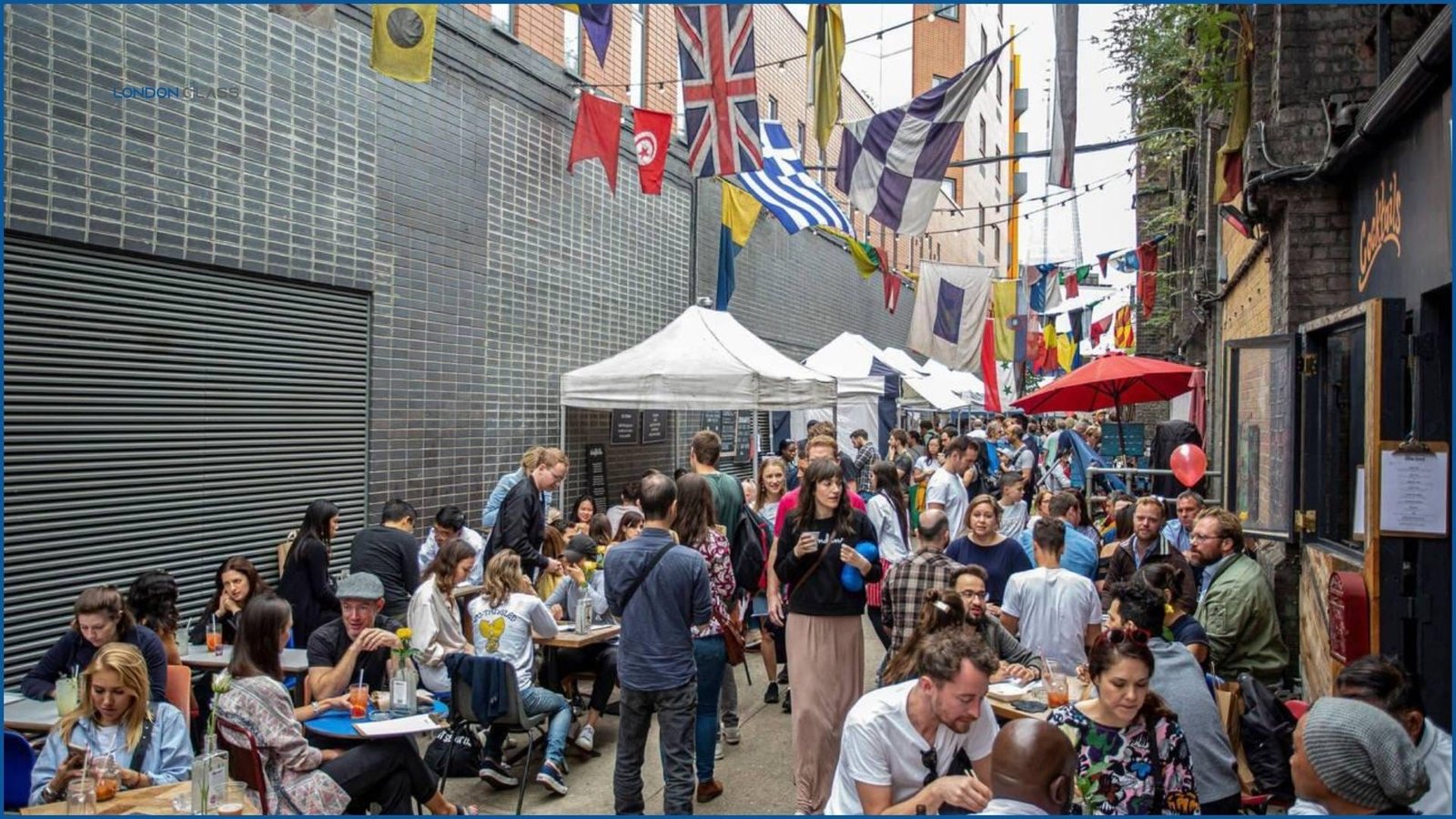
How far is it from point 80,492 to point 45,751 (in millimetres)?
2905

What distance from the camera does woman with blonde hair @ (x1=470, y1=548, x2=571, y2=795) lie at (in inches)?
265

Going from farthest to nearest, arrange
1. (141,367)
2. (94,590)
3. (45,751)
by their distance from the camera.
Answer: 1. (141,367)
2. (94,590)
3. (45,751)

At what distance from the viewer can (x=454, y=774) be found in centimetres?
664

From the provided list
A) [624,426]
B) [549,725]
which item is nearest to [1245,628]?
[549,725]

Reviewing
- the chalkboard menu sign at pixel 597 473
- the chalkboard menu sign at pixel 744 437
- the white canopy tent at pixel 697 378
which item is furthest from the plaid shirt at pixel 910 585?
the chalkboard menu sign at pixel 744 437

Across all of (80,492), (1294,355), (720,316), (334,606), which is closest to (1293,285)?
(1294,355)

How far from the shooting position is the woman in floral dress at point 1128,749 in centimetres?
382

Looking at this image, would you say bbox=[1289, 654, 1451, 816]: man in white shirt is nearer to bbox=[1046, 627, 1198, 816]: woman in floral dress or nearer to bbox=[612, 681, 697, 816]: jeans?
bbox=[1046, 627, 1198, 816]: woman in floral dress

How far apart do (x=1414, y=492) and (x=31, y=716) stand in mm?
7283

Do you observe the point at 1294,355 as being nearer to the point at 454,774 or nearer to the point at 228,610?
the point at 454,774

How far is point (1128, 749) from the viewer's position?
12.7 feet

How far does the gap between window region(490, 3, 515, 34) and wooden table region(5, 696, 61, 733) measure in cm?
855

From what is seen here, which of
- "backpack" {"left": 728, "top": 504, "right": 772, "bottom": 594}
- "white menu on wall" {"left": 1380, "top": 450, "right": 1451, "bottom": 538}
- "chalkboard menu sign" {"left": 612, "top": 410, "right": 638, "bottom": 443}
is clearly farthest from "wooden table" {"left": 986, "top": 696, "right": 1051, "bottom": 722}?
"chalkboard menu sign" {"left": 612, "top": 410, "right": 638, "bottom": 443}

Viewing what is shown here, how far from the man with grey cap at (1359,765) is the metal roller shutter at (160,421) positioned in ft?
23.5
